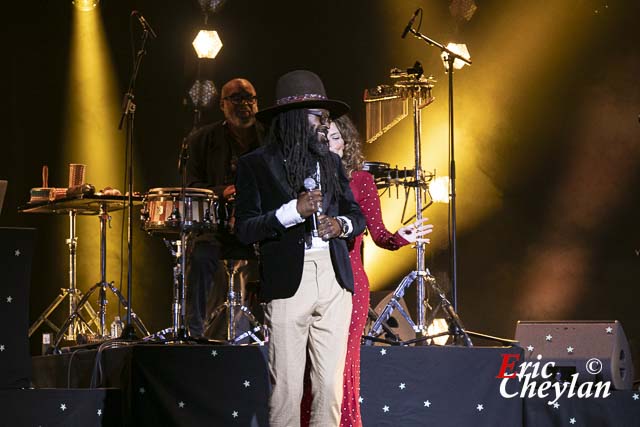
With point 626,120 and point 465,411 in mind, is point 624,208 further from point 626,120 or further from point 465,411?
point 465,411

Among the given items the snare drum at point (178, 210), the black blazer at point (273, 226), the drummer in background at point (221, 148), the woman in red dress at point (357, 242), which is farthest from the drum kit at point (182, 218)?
the black blazer at point (273, 226)

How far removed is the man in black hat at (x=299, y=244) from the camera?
3.50 metres

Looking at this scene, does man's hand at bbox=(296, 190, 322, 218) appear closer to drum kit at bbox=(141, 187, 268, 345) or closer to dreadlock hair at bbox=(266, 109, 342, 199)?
dreadlock hair at bbox=(266, 109, 342, 199)

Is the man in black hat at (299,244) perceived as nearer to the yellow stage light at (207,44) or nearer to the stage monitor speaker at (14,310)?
the stage monitor speaker at (14,310)

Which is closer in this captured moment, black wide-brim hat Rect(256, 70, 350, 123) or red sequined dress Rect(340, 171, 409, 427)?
black wide-brim hat Rect(256, 70, 350, 123)

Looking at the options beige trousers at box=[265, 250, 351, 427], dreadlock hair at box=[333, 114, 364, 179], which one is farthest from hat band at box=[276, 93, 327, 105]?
dreadlock hair at box=[333, 114, 364, 179]

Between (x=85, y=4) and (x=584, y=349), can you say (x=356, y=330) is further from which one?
(x=85, y=4)

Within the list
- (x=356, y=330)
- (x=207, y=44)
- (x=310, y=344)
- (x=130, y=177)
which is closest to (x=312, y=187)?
(x=310, y=344)

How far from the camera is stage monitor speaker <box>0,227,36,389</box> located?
177 inches

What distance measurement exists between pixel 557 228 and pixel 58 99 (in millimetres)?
4547

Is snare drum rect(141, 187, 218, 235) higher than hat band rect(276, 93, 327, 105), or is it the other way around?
hat band rect(276, 93, 327, 105)

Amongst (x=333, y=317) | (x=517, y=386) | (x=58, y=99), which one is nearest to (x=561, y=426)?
(x=517, y=386)

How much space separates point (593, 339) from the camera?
5758 millimetres

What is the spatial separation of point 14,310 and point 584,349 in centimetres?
342
